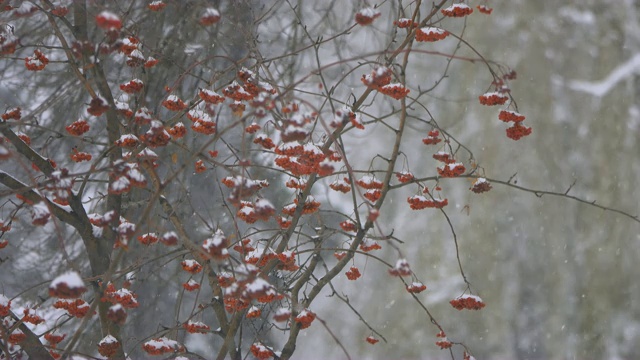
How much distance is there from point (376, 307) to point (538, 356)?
1307 mm

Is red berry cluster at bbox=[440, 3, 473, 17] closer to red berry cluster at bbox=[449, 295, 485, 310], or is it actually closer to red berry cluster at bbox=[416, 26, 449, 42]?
red berry cluster at bbox=[416, 26, 449, 42]

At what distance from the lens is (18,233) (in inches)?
170

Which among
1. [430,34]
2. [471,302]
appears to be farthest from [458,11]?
[471,302]

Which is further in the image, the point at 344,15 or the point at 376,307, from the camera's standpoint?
the point at 376,307

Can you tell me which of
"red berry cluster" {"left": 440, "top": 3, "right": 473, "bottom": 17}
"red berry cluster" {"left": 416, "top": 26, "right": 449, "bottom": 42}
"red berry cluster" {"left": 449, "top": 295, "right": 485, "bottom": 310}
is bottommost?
"red berry cluster" {"left": 449, "top": 295, "right": 485, "bottom": 310}

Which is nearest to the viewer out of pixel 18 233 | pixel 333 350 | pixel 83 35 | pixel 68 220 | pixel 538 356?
pixel 68 220

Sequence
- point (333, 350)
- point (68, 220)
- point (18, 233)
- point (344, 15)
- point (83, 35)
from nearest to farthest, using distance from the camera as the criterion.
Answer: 1. point (68, 220)
2. point (83, 35)
3. point (18, 233)
4. point (344, 15)
5. point (333, 350)

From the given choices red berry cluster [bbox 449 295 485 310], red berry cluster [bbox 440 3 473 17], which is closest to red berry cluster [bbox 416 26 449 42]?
red berry cluster [bbox 440 3 473 17]

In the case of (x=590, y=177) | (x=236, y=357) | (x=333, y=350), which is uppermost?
(x=590, y=177)

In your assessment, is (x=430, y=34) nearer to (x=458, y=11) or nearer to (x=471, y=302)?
(x=458, y=11)

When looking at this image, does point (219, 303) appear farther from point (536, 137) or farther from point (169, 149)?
point (536, 137)

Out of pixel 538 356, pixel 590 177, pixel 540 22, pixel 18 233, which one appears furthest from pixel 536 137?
pixel 18 233

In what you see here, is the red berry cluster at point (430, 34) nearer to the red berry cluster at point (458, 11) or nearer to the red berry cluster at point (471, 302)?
the red berry cluster at point (458, 11)

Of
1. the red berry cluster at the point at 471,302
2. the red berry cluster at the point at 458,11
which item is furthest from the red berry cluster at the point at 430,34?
the red berry cluster at the point at 471,302
